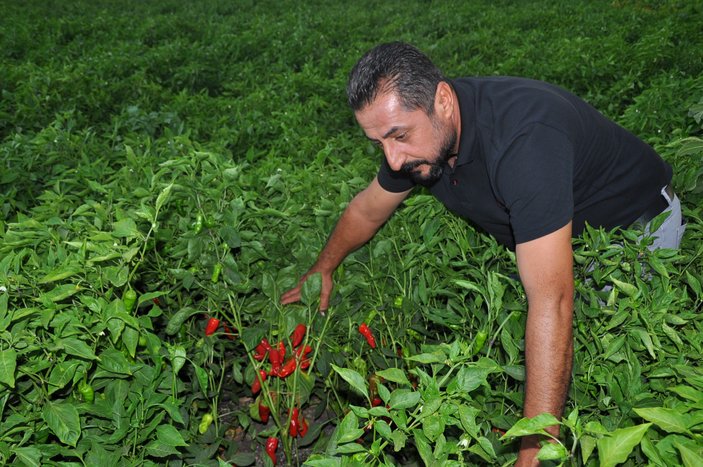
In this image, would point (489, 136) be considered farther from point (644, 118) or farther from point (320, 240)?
point (644, 118)

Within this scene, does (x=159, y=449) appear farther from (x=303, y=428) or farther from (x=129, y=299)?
(x=303, y=428)

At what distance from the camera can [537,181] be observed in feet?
6.08

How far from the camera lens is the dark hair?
199 centimetres

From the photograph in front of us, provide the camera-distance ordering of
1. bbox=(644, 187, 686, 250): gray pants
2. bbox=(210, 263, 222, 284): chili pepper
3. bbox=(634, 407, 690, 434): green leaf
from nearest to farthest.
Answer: bbox=(634, 407, 690, 434): green leaf → bbox=(210, 263, 222, 284): chili pepper → bbox=(644, 187, 686, 250): gray pants

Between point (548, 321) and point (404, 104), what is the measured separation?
28.2 inches

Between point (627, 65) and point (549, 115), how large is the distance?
519 centimetres

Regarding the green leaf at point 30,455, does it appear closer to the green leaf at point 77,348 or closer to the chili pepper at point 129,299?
the green leaf at point 77,348

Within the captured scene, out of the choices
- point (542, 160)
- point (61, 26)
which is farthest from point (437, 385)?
point (61, 26)

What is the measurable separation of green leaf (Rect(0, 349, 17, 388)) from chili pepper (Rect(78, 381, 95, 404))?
266mm

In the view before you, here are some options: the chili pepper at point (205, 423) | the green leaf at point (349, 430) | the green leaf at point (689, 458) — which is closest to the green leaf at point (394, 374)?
the green leaf at point (349, 430)

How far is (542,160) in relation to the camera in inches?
74.3

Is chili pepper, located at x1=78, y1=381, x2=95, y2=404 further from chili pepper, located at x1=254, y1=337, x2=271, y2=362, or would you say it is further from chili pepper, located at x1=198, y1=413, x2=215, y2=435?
chili pepper, located at x1=254, y1=337, x2=271, y2=362

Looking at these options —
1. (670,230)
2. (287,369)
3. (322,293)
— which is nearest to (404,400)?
(287,369)

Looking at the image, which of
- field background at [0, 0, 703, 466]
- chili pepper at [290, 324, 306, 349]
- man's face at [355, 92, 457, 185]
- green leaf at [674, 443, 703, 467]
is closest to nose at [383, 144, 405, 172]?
man's face at [355, 92, 457, 185]
